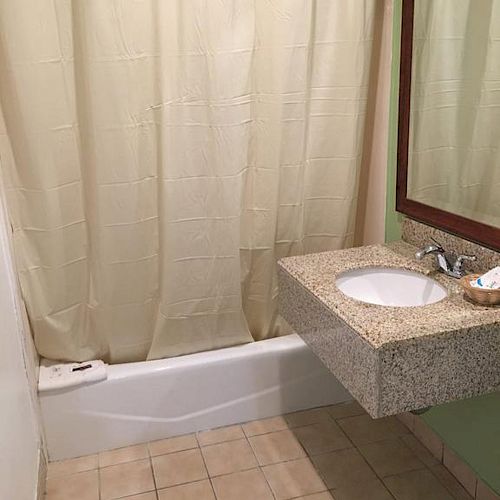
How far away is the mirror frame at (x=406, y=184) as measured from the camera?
5.02 ft

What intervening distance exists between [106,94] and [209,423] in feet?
4.01

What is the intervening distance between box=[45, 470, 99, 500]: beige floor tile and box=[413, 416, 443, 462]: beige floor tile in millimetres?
1129

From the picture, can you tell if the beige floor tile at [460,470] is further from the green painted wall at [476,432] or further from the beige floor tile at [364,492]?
the beige floor tile at [364,492]

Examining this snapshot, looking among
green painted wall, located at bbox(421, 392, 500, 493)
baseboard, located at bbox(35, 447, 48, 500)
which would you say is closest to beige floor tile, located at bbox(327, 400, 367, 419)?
green painted wall, located at bbox(421, 392, 500, 493)

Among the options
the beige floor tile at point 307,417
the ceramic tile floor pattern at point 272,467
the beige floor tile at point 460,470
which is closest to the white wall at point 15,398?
the ceramic tile floor pattern at point 272,467

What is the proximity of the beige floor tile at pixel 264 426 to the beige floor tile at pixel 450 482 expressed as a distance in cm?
55

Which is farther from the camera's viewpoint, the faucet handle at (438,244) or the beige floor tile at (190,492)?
the beige floor tile at (190,492)

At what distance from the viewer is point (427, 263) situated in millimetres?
1656

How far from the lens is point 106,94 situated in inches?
65.2

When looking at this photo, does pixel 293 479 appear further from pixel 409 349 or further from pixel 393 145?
pixel 393 145

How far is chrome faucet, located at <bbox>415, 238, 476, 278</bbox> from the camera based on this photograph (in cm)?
153

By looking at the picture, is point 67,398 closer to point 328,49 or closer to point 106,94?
point 106,94

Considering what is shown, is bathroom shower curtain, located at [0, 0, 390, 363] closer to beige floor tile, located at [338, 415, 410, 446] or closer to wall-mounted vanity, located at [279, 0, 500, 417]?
wall-mounted vanity, located at [279, 0, 500, 417]

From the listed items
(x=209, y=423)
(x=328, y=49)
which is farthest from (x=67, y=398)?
(x=328, y=49)
